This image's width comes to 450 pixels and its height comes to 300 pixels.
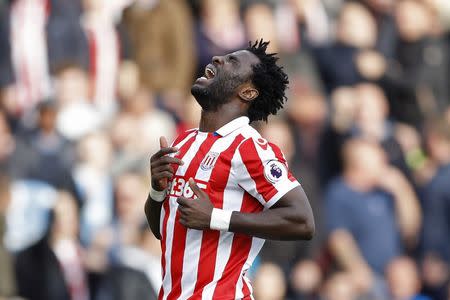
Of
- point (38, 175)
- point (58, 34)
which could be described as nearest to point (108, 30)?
point (58, 34)

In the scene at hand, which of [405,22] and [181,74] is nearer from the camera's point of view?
[181,74]

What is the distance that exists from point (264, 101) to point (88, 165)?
6.08m

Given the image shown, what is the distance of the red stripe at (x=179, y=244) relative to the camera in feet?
21.3

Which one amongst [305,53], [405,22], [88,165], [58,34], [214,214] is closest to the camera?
[214,214]

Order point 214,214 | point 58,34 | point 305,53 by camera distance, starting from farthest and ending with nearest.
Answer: point 305,53 < point 58,34 < point 214,214

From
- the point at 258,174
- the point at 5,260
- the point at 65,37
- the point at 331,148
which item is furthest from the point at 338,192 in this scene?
the point at 258,174

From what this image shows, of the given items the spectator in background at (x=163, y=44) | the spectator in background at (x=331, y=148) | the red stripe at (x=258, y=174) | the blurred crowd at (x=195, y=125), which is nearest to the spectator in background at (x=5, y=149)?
the blurred crowd at (x=195, y=125)

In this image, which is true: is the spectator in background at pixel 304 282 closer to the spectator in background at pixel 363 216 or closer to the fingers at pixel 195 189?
the spectator in background at pixel 363 216

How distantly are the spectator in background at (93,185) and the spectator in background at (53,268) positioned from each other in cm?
49

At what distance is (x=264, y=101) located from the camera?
6.62 metres

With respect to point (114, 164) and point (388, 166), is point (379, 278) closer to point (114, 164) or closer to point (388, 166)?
point (388, 166)

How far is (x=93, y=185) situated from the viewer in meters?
12.3

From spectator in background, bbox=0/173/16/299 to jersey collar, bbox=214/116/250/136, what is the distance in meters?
4.75

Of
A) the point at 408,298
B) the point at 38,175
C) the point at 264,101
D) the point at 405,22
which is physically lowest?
the point at 408,298
